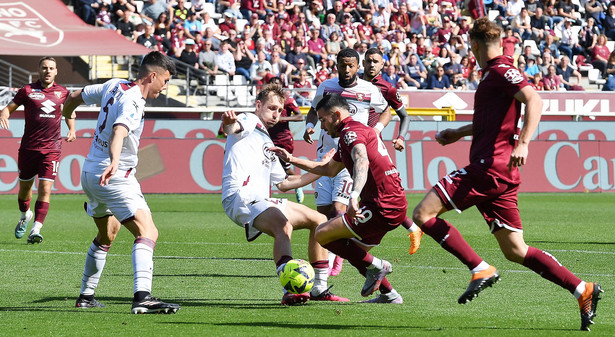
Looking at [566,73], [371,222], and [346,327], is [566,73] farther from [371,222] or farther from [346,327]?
[346,327]

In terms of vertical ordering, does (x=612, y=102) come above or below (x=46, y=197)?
below

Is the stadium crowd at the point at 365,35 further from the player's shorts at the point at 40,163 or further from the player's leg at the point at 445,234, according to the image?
the player's leg at the point at 445,234

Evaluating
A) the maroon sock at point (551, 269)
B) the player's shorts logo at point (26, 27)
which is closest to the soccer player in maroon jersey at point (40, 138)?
the maroon sock at point (551, 269)

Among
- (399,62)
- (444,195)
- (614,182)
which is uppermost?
(444,195)

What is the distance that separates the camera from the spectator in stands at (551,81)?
98.6 feet

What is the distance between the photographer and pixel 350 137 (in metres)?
7.54

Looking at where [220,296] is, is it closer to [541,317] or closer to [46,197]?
[541,317]

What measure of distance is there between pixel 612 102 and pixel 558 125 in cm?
417

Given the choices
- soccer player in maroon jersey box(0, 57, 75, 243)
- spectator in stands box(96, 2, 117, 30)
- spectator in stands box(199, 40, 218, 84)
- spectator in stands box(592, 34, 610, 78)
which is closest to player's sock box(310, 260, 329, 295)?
soccer player in maroon jersey box(0, 57, 75, 243)

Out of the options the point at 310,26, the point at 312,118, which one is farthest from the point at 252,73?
the point at 312,118

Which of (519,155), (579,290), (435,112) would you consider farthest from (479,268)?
(435,112)

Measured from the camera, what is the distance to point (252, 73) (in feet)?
90.7

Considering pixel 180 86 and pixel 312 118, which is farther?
pixel 180 86

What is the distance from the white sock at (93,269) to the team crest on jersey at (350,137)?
2.28 meters
